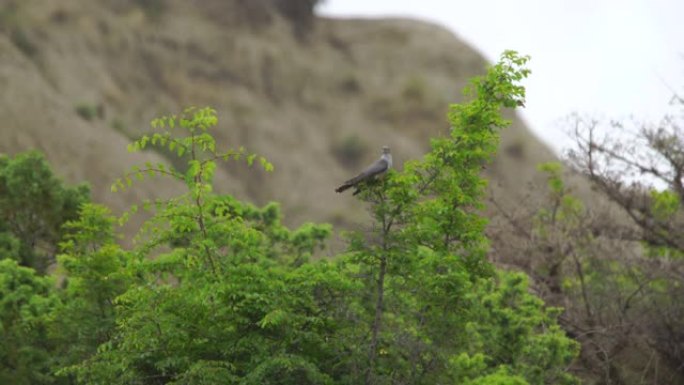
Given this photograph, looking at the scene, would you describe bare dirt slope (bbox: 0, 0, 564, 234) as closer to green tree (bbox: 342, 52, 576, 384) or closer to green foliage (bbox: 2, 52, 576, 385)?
green foliage (bbox: 2, 52, 576, 385)

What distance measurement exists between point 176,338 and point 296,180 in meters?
36.5

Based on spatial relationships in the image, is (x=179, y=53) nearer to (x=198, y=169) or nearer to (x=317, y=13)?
(x=317, y=13)

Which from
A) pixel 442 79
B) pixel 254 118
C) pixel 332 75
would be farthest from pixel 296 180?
pixel 442 79

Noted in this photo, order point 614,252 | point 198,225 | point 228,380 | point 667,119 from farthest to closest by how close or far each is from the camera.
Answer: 1. point 614,252
2. point 667,119
3. point 198,225
4. point 228,380

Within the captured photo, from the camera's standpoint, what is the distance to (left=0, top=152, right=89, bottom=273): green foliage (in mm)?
20516

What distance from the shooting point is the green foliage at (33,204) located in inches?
808

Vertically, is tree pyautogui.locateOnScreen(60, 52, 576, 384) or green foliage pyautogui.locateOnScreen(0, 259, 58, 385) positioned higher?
green foliage pyautogui.locateOnScreen(0, 259, 58, 385)

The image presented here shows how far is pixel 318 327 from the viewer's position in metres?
12.4

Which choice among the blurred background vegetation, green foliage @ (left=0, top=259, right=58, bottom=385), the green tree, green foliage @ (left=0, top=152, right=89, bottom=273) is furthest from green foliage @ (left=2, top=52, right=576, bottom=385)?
green foliage @ (left=0, top=152, right=89, bottom=273)

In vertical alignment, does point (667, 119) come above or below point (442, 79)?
Result: below

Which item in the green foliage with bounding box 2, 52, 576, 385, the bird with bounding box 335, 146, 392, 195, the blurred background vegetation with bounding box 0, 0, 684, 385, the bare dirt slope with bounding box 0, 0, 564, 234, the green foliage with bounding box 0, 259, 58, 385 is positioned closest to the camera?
the bird with bounding box 335, 146, 392, 195

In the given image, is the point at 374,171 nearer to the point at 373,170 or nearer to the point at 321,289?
the point at 373,170

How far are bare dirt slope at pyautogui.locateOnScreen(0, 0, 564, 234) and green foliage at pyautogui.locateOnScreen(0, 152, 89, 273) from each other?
15998 millimetres

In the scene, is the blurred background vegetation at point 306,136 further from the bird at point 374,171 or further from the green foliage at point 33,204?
the bird at point 374,171
